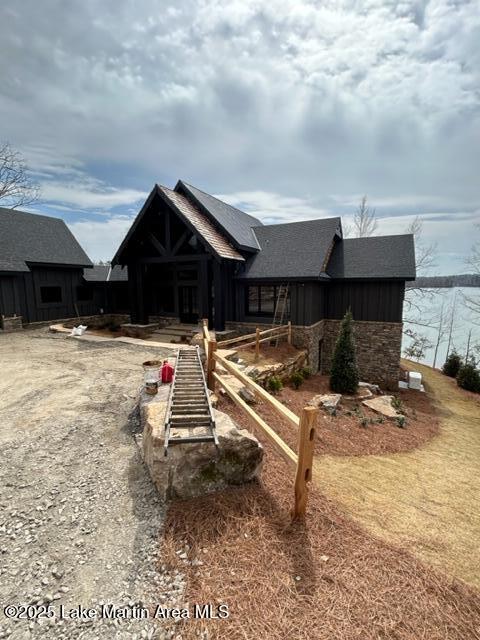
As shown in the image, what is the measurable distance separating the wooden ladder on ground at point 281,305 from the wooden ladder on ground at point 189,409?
7734 millimetres

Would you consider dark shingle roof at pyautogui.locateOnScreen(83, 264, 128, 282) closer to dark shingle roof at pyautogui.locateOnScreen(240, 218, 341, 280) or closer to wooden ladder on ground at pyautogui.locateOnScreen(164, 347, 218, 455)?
dark shingle roof at pyautogui.locateOnScreen(240, 218, 341, 280)

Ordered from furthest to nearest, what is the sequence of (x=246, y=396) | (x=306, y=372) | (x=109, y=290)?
1. (x=109, y=290)
2. (x=306, y=372)
3. (x=246, y=396)

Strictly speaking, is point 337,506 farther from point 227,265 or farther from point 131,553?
point 227,265

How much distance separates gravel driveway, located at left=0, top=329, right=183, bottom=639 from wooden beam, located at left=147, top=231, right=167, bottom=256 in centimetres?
910

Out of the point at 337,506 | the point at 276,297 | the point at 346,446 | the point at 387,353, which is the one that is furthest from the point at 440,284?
the point at 337,506

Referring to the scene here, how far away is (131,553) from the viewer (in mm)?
3184

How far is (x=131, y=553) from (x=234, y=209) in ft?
61.1

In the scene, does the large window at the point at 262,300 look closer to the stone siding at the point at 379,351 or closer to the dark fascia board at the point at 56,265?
the stone siding at the point at 379,351

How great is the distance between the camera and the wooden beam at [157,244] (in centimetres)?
1495

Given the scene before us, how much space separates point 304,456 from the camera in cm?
343

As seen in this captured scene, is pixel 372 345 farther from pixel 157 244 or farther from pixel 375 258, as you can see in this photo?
pixel 157 244

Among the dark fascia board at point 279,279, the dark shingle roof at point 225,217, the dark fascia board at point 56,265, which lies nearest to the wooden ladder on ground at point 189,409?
the dark fascia board at point 279,279

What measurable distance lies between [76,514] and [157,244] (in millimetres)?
13268

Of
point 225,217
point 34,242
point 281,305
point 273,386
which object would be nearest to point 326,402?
point 273,386
